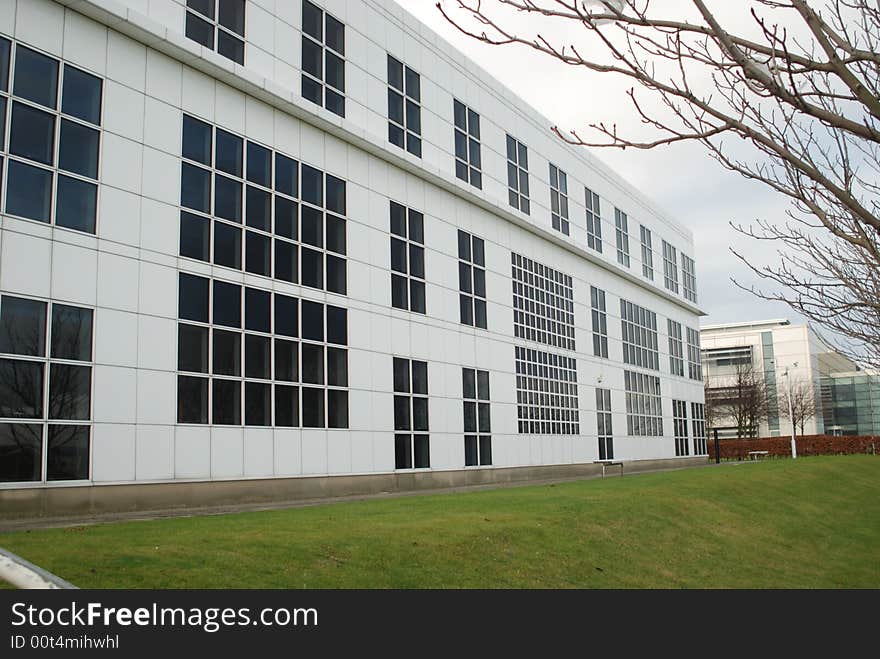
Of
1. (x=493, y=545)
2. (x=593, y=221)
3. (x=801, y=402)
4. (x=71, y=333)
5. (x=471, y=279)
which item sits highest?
(x=593, y=221)

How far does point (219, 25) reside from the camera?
21125 mm

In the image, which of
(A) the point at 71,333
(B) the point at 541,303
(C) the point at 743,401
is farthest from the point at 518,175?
(C) the point at 743,401

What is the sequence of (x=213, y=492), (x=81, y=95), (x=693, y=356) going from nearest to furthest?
(x=81, y=95), (x=213, y=492), (x=693, y=356)

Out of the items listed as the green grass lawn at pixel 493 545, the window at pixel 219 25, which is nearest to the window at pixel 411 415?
the green grass lawn at pixel 493 545

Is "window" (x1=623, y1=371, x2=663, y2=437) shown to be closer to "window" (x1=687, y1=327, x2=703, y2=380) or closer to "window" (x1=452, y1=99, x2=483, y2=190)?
"window" (x1=687, y1=327, x2=703, y2=380)

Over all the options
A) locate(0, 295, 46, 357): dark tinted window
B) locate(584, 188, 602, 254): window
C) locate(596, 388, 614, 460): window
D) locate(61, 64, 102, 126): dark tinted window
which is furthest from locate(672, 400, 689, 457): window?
locate(0, 295, 46, 357): dark tinted window

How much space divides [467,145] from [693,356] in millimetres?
31240

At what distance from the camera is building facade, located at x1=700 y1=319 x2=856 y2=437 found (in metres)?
96.2

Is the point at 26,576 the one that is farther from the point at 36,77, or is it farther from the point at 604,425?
the point at 604,425

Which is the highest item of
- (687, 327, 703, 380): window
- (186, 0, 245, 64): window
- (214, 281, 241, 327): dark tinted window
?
(186, 0, 245, 64): window

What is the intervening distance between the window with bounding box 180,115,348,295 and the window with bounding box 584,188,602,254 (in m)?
19.9

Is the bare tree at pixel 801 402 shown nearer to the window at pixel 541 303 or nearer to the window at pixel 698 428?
the window at pixel 698 428
